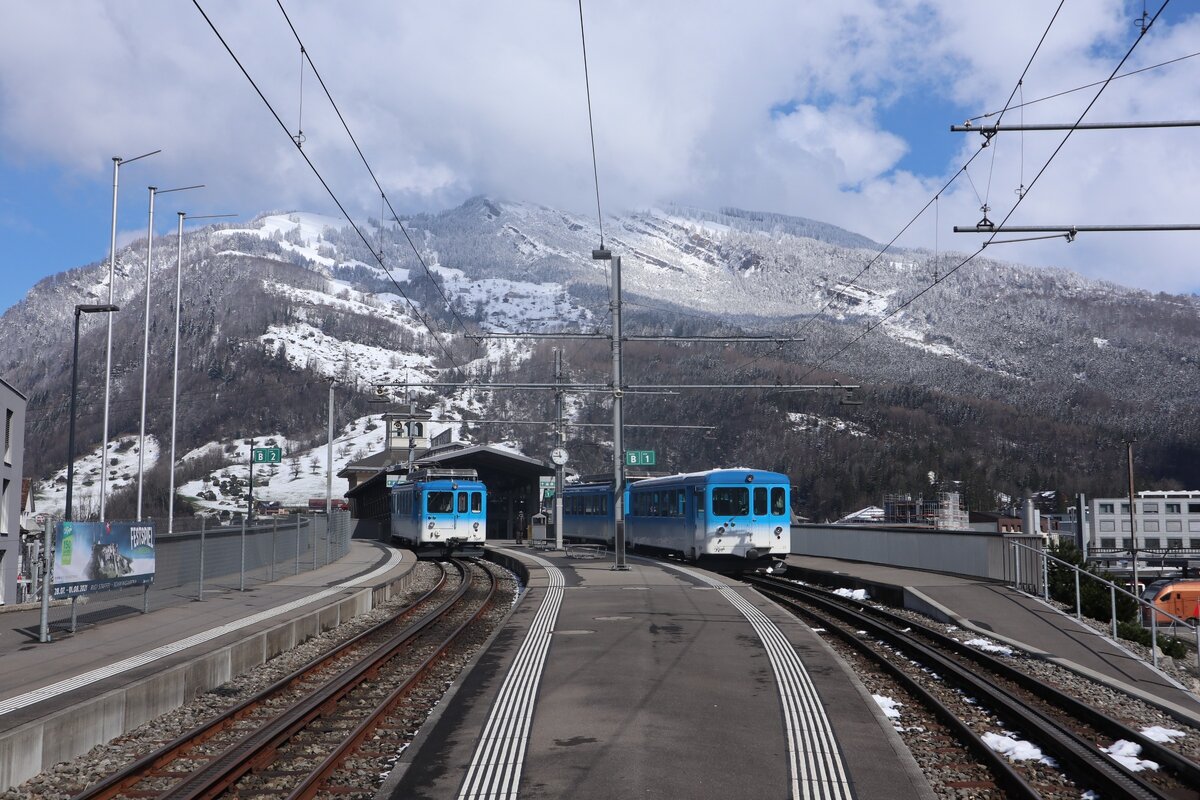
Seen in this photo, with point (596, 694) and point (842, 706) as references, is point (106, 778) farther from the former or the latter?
point (842, 706)

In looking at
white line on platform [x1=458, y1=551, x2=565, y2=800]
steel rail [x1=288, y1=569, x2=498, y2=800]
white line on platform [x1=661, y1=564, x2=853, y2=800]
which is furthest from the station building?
white line on platform [x1=661, y1=564, x2=853, y2=800]

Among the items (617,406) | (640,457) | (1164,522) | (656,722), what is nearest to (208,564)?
(617,406)

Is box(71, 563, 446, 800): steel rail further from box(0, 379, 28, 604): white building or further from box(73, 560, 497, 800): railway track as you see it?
box(0, 379, 28, 604): white building

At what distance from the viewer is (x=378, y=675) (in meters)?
13.3

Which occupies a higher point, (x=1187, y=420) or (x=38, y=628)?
(x=1187, y=420)

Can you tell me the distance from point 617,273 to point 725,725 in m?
18.6

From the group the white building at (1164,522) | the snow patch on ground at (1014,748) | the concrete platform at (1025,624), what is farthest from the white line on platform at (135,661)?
the white building at (1164,522)

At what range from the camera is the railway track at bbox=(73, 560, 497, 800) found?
774 centimetres

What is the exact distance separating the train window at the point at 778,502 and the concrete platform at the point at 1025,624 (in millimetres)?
3475

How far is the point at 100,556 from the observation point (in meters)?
14.2

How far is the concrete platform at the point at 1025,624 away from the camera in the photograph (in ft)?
40.7

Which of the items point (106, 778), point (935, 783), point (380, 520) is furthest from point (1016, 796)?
point (380, 520)

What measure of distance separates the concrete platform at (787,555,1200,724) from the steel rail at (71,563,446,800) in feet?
28.2

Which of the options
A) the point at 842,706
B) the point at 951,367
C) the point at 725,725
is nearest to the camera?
the point at 725,725
